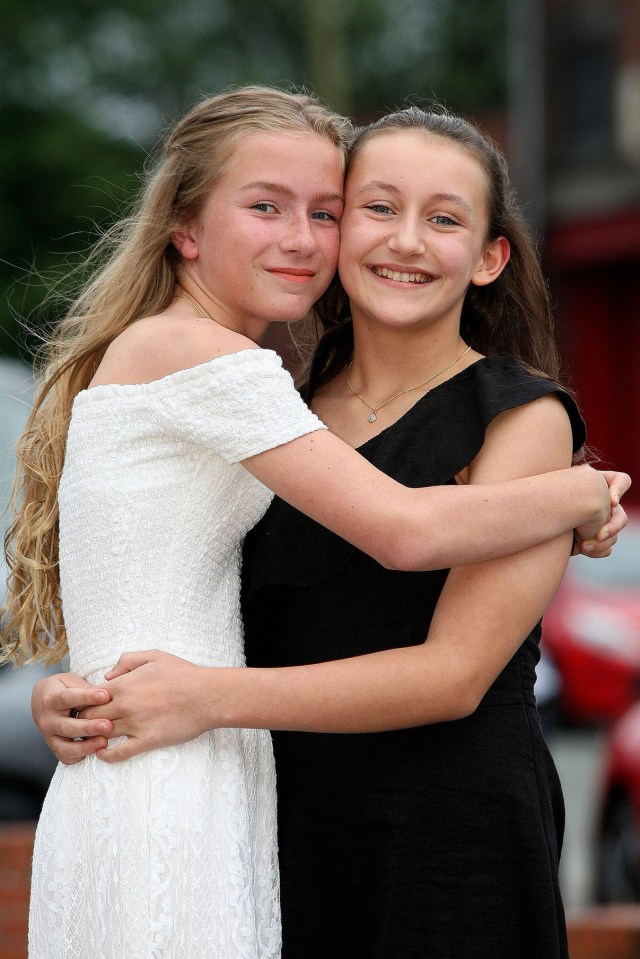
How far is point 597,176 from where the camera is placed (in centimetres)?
1814

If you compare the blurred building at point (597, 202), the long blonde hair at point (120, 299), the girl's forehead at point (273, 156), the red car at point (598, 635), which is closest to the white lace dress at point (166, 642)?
the long blonde hair at point (120, 299)

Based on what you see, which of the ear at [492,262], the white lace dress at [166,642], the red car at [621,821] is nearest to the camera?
the white lace dress at [166,642]

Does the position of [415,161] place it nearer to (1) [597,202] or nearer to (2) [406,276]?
(2) [406,276]

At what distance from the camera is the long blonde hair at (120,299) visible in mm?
2643

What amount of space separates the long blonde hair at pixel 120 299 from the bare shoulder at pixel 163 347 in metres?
0.14

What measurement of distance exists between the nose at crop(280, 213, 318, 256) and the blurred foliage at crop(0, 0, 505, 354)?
8.04 meters

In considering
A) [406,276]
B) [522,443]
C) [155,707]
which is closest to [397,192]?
[406,276]

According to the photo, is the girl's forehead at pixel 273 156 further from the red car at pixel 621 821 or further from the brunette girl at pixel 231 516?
the red car at pixel 621 821

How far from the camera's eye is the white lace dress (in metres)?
2.27

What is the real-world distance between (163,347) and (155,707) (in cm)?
62

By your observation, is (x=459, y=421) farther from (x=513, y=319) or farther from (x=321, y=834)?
(x=321, y=834)

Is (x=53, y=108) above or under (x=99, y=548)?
above

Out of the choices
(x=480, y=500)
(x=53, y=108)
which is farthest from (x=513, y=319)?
(x=53, y=108)

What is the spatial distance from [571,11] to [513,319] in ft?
57.3
